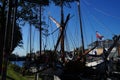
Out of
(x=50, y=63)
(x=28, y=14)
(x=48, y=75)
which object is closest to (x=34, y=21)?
(x=28, y=14)

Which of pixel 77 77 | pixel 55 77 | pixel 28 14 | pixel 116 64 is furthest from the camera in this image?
pixel 116 64

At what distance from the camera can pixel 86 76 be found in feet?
80.1

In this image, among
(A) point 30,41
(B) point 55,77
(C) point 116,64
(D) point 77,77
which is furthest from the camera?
(A) point 30,41

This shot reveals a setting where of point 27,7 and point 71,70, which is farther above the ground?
point 27,7

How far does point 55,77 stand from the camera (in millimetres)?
21984

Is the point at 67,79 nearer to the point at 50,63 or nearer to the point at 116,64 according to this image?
the point at 50,63

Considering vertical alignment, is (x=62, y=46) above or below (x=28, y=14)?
below

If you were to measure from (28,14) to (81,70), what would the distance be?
1049 cm

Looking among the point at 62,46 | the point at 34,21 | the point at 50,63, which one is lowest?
the point at 50,63

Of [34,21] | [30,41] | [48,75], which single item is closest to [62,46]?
[34,21]

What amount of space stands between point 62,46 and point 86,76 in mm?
6599

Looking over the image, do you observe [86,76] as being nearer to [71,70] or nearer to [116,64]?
[71,70]

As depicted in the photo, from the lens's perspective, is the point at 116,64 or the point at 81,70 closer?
the point at 81,70

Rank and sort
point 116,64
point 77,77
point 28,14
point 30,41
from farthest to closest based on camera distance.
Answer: point 30,41
point 116,64
point 28,14
point 77,77
